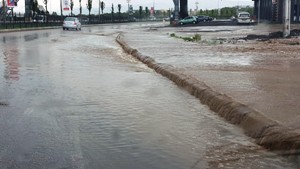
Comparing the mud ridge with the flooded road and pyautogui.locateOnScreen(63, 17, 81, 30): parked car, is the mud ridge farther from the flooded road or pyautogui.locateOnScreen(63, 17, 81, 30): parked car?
pyautogui.locateOnScreen(63, 17, 81, 30): parked car

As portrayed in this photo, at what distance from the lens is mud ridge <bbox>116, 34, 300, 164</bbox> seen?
20.5 feet

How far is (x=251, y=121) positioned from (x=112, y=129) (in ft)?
6.76

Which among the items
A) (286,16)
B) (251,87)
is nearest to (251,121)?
(251,87)

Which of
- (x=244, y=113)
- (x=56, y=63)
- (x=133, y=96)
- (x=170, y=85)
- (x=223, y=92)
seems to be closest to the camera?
(x=244, y=113)

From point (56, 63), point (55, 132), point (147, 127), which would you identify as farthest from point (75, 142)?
point (56, 63)

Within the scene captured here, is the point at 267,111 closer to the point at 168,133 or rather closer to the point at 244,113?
the point at 244,113

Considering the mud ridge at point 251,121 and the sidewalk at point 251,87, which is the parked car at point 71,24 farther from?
the mud ridge at point 251,121

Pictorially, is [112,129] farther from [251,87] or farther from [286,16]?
[286,16]

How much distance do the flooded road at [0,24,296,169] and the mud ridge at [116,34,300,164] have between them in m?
0.16

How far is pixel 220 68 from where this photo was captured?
14.4 meters

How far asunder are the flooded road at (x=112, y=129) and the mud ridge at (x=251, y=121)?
16cm

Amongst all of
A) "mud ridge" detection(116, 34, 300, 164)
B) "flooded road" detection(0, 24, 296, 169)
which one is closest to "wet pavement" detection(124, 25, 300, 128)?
"mud ridge" detection(116, 34, 300, 164)

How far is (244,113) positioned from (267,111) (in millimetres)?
361

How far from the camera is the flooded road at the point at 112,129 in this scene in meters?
5.96
